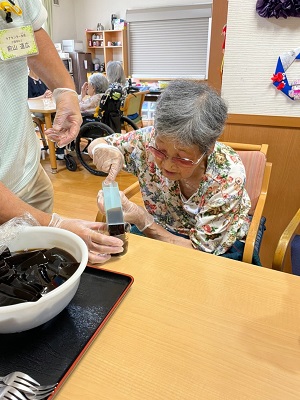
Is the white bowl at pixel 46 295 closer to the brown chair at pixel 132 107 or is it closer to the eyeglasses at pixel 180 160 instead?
the eyeglasses at pixel 180 160

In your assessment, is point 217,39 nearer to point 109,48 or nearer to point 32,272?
point 32,272

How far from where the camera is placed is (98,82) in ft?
12.8

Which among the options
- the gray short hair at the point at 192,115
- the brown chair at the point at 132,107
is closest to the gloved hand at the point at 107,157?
the gray short hair at the point at 192,115

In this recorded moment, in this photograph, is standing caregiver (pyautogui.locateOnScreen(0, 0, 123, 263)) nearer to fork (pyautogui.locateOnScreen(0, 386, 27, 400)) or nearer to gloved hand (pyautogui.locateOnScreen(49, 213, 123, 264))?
gloved hand (pyautogui.locateOnScreen(49, 213, 123, 264))

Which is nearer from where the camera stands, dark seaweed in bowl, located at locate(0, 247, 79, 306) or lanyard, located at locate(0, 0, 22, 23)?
dark seaweed in bowl, located at locate(0, 247, 79, 306)

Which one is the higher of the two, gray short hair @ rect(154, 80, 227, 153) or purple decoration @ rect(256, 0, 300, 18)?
purple decoration @ rect(256, 0, 300, 18)

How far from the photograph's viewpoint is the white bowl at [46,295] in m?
0.45

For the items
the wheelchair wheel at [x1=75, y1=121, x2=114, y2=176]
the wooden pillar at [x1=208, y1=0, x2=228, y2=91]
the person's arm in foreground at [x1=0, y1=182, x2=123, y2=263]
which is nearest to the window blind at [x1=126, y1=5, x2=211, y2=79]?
the wheelchair wheel at [x1=75, y1=121, x2=114, y2=176]

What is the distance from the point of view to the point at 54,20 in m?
7.20

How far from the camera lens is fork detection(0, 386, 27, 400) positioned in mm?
395

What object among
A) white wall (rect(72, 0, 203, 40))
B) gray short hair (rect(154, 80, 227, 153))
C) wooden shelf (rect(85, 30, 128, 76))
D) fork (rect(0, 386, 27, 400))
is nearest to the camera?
fork (rect(0, 386, 27, 400))

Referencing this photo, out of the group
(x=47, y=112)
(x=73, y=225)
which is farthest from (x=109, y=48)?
(x=73, y=225)

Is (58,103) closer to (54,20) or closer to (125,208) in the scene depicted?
(125,208)

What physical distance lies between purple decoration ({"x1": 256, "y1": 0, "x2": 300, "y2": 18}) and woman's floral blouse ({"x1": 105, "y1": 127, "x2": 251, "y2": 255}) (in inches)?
26.0
